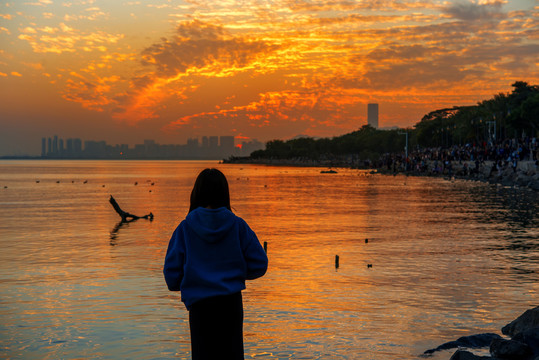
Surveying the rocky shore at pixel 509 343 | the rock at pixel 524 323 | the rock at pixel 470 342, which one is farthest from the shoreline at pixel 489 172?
the rock at pixel 470 342

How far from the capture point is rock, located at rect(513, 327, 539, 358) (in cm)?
1000

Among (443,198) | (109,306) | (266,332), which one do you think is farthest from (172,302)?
(443,198)

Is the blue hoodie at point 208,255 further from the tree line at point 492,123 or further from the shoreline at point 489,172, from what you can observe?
the tree line at point 492,123

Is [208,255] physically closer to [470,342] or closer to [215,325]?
[215,325]

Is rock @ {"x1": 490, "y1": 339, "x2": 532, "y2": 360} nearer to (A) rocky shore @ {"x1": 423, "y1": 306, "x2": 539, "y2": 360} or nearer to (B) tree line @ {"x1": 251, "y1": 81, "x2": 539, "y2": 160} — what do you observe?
(A) rocky shore @ {"x1": 423, "y1": 306, "x2": 539, "y2": 360}

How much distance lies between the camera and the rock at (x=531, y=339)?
9999 millimetres

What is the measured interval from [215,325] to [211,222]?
901 millimetres

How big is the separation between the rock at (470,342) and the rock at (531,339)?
88cm

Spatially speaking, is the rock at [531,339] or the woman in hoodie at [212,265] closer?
the woman in hoodie at [212,265]

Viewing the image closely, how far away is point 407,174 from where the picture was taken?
11919cm

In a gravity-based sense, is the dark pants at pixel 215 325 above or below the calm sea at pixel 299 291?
above

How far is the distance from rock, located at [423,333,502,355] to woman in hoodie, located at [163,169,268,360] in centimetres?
688

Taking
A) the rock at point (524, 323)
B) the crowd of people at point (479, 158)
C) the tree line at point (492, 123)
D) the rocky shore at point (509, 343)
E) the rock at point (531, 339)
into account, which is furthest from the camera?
the tree line at point (492, 123)

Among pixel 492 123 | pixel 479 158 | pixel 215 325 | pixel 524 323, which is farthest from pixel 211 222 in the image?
pixel 492 123
